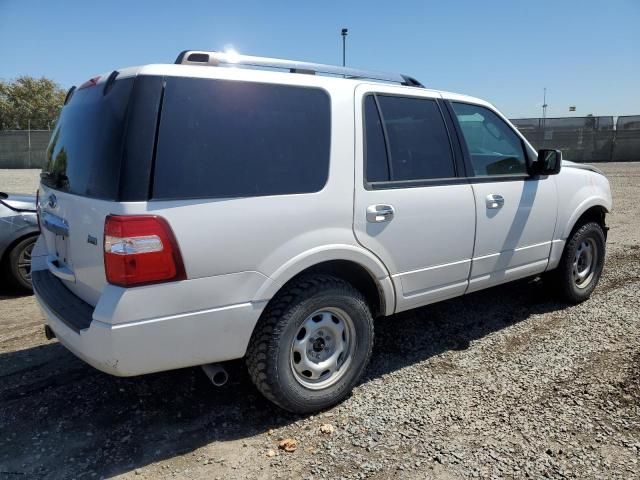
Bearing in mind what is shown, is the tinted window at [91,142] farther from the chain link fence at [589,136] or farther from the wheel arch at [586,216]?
the chain link fence at [589,136]

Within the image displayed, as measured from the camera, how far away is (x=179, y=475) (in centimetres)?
258

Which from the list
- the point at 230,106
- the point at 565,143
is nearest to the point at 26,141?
the point at 565,143

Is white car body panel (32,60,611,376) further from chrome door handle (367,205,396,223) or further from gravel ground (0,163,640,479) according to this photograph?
gravel ground (0,163,640,479)

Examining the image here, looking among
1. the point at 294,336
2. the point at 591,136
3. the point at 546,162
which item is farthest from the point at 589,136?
Answer: the point at 294,336

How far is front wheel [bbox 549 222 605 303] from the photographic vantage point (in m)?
4.75

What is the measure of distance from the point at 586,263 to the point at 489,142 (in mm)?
1894

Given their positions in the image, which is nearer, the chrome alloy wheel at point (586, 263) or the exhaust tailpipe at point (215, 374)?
the exhaust tailpipe at point (215, 374)

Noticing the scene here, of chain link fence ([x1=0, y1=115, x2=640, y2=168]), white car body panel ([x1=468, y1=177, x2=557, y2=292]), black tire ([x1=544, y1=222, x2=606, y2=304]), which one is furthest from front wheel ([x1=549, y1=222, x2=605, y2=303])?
chain link fence ([x1=0, y1=115, x2=640, y2=168])

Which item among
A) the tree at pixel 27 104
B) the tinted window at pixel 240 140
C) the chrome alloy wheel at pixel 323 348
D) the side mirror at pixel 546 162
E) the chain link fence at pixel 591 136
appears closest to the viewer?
the tinted window at pixel 240 140

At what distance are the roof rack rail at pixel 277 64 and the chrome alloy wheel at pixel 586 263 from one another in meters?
2.55

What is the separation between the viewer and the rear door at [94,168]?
93.9 inches

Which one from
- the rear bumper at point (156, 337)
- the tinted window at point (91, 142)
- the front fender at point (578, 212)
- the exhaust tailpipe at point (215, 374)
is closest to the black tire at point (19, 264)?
the tinted window at point (91, 142)

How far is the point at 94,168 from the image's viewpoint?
2.58 m

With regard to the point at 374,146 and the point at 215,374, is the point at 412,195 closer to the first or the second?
the point at 374,146
